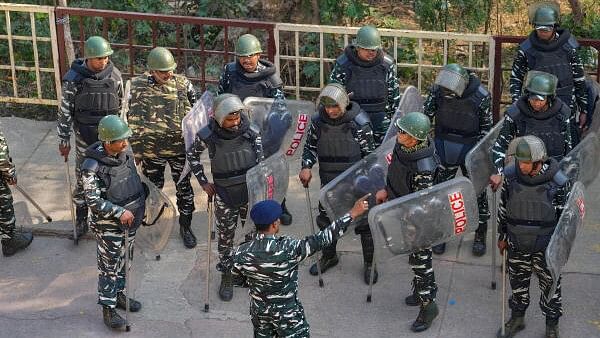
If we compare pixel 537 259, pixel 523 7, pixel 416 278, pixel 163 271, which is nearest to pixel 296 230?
pixel 163 271

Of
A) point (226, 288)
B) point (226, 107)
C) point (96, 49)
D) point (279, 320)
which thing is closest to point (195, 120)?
point (226, 107)

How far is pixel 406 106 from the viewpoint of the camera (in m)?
9.27

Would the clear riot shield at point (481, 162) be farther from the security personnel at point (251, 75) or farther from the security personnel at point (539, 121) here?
the security personnel at point (251, 75)

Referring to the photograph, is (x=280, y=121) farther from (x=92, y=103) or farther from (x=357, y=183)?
(x=92, y=103)

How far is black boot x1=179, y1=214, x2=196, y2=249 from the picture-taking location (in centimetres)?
952

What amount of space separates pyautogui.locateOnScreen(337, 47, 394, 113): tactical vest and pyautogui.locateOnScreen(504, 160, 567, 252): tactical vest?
211 centimetres

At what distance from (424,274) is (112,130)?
265cm

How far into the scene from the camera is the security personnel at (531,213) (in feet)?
24.2

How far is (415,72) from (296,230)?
3.85 metres

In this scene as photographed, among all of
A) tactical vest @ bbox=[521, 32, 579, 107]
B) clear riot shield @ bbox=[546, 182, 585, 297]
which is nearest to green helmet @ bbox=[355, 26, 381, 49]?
tactical vest @ bbox=[521, 32, 579, 107]

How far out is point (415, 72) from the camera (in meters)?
12.9

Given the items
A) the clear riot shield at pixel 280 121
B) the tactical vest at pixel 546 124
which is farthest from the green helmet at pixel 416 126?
the clear riot shield at pixel 280 121

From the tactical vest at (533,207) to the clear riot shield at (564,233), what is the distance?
0.38ft

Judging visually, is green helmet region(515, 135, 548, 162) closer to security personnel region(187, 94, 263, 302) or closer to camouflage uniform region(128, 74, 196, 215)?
security personnel region(187, 94, 263, 302)
